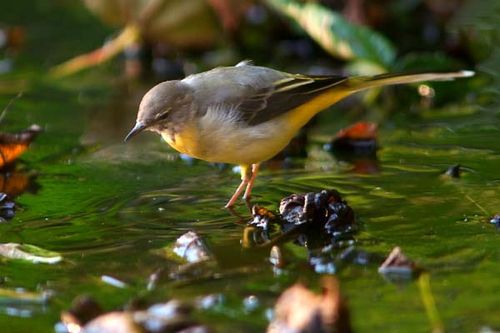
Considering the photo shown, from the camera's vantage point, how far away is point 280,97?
570 centimetres

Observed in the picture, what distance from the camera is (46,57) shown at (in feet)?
32.1

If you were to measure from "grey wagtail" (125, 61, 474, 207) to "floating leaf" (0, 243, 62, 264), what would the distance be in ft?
2.64

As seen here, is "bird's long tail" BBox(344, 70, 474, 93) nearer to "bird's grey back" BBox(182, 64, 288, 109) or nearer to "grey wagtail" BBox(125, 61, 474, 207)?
"grey wagtail" BBox(125, 61, 474, 207)

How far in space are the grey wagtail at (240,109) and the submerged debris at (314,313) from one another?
2.00 meters

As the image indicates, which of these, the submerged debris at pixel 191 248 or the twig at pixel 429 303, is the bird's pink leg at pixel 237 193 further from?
the twig at pixel 429 303

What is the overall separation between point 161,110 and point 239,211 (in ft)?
2.38

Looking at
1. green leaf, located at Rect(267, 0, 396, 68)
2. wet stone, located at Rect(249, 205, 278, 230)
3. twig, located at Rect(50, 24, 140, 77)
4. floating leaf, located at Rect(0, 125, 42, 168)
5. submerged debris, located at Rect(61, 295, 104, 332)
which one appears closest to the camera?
submerged debris, located at Rect(61, 295, 104, 332)

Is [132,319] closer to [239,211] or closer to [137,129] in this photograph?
[137,129]

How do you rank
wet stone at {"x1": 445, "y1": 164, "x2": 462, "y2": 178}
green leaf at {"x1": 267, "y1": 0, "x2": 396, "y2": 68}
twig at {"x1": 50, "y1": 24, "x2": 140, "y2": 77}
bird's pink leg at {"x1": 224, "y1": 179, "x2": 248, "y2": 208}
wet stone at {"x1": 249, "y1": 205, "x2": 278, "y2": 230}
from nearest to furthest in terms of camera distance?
wet stone at {"x1": 249, "y1": 205, "x2": 278, "y2": 230}
bird's pink leg at {"x1": 224, "y1": 179, "x2": 248, "y2": 208}
wet stone at {"x1": 445, "y1": 164, "x2": 462, "y2": 178}
green leaf at {"x1": 267, "y1": 0, "x2": 396, "y2": 68}
twig at {"x1": 50, "y1": 24, "x2": 140, "y2": 77}

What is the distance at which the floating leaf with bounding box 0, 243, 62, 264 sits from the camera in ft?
16.0

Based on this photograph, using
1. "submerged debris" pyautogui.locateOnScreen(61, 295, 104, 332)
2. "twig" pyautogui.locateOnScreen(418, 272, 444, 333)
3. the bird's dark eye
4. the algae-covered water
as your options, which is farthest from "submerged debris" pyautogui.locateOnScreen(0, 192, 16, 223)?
"twig" pyautogui.locateOnScreen(418, 272, 444, 333)

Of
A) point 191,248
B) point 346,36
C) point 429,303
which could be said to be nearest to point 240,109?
point 191,248

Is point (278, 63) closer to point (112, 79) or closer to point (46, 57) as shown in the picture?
point (112, 79)

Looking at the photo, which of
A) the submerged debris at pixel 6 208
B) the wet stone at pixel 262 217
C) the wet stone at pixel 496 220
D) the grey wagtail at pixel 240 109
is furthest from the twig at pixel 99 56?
the wet stone at pixel 496 220
